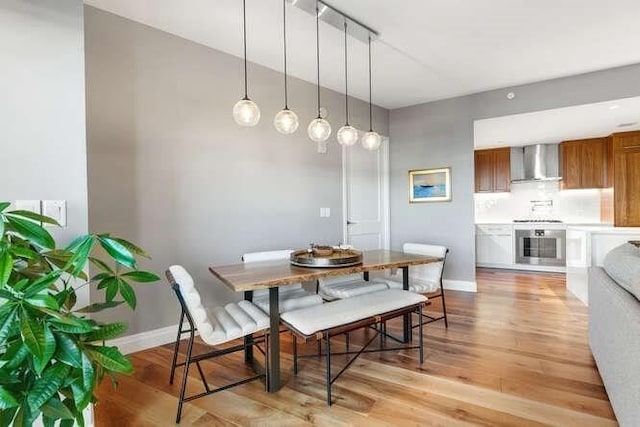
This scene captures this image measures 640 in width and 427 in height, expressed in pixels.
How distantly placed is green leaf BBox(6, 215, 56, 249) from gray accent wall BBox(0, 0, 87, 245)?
63 centimetres

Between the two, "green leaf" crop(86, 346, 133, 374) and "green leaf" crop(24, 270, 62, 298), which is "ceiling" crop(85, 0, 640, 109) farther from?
"green leaf" crop(86, 346, 133, 374)

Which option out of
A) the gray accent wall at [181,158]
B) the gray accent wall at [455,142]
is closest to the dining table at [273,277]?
the gray accent wall at [181,158]

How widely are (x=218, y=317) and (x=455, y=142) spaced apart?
4.04 m

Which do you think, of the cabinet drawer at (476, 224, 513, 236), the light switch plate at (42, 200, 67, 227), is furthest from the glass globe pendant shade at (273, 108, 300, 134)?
the cabinet drawer at (476, 224, 513, 236)

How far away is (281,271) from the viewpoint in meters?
2.26

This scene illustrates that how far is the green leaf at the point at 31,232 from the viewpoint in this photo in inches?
43.0

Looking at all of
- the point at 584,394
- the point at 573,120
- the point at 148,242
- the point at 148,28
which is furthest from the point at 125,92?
the point at 573,120

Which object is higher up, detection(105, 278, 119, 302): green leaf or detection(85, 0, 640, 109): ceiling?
detection(85, 0, 640, 109): ceiling

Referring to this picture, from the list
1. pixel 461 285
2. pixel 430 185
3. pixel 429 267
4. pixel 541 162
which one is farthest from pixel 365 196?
pixel 541 162

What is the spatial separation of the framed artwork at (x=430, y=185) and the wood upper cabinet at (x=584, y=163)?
2.95m

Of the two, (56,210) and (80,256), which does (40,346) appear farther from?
(56,210)

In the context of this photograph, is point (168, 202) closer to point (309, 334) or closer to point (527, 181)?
point (309, 334)

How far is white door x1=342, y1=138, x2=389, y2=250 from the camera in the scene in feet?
15.5

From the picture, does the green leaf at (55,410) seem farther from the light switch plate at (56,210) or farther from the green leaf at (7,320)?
the light switch plate at (56,210)
